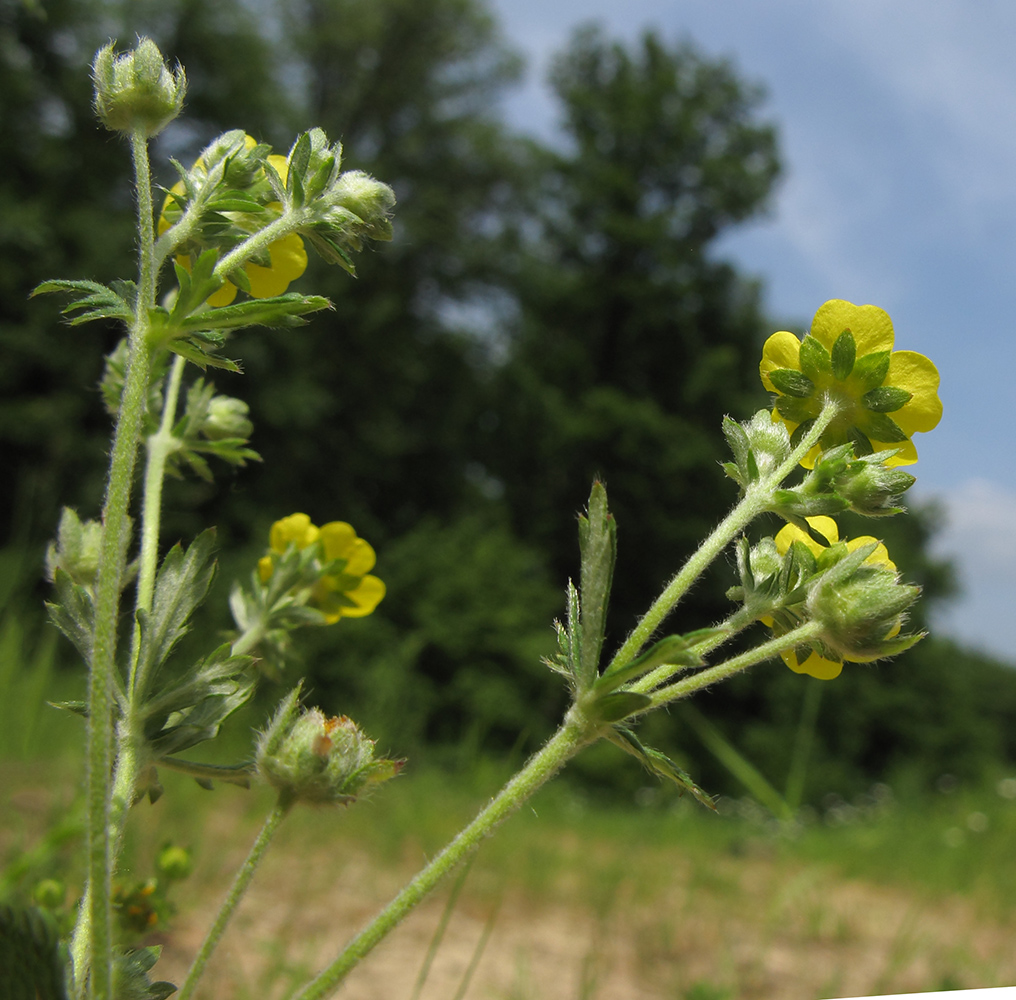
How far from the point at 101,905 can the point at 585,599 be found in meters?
0.21

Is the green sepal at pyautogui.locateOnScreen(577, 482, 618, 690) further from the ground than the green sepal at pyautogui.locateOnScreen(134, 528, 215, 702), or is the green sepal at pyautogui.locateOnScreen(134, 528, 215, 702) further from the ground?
the green sepal at pyautogui.locateOnScreen(577, 482, 618, 690)

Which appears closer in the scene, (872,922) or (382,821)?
(872,922)

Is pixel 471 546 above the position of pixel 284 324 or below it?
above

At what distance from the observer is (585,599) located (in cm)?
37

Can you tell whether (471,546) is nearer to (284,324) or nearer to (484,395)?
(484,395)

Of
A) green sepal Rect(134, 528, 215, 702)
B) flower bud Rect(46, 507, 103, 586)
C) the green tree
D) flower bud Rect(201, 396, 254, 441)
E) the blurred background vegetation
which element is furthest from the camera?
the green tree

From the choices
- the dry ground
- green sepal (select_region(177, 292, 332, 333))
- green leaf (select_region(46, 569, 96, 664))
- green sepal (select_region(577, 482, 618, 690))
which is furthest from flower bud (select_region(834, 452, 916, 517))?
the dry ground

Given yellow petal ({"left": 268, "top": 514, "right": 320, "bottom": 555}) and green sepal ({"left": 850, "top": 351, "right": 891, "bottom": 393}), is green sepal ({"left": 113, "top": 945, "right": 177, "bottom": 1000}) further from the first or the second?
green sepal ({"left": 850, "top": 351, "right": 891, "bottom": 393})

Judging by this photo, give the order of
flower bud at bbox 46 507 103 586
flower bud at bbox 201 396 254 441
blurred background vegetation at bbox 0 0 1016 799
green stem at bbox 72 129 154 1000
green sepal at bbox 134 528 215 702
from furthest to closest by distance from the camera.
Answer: blurred background vegetation at bbox 0 0 1016 799
flower bud at bbox 201 396 254 441
flower bud at bbox 46 507 103 586
green sepal at bbox 134 528 215 702
green stem at bbox 72 129 154 1000

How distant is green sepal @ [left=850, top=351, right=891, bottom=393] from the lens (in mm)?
464

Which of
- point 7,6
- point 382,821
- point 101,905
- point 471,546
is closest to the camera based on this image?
point 101,905

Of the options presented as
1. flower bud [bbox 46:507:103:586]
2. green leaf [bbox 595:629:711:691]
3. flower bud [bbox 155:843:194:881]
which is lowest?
flower bud [bbox 155:843:194:881]

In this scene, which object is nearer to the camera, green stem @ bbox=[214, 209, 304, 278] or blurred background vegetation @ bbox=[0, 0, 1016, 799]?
green stem @ bbox=[214, 209, 304, 278]

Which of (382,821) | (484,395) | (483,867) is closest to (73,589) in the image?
(483,867)
